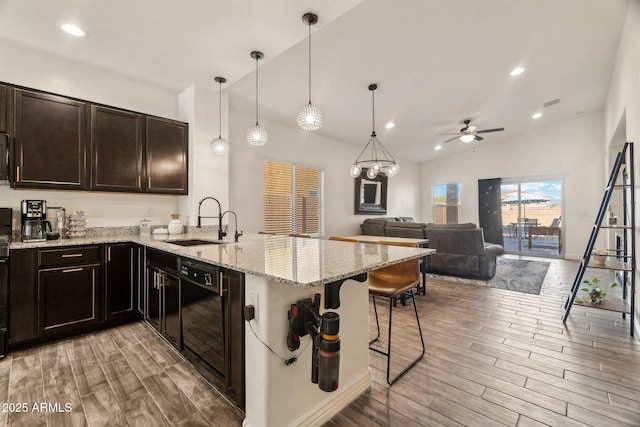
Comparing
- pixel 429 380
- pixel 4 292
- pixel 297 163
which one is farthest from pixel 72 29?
pixel 429 380

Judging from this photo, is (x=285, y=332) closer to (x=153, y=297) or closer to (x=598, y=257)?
Result: (x=153, y=297)

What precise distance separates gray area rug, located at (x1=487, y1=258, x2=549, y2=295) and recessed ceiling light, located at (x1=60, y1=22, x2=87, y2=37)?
589cm

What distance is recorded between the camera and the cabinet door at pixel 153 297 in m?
2.50

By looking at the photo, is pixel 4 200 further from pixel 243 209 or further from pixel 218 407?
pixel 218 407

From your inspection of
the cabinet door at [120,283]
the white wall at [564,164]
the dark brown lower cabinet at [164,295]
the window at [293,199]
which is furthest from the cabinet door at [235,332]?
the white wall at [564,164]

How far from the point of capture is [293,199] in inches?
215

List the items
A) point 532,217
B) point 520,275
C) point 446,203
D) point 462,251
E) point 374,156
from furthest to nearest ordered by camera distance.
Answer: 1. point 446,203
2. point 374,156
3. point 532,217
4. point 520,275
5. point 462,251

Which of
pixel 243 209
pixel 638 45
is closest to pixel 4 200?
pixel 243 209

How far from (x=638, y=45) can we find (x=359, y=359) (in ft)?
13.3

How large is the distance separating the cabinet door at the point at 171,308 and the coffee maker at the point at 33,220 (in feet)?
4.63

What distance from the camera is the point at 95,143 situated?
9.71ft

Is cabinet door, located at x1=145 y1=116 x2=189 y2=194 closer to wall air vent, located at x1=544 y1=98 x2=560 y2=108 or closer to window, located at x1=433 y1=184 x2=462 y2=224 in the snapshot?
wall air vent, located at x1=544 y1=98 x2=560 y2=108

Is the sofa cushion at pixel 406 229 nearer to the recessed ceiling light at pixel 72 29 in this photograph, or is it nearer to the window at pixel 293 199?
the window at pixel 293 199

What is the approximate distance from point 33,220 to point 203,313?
2.24 m
